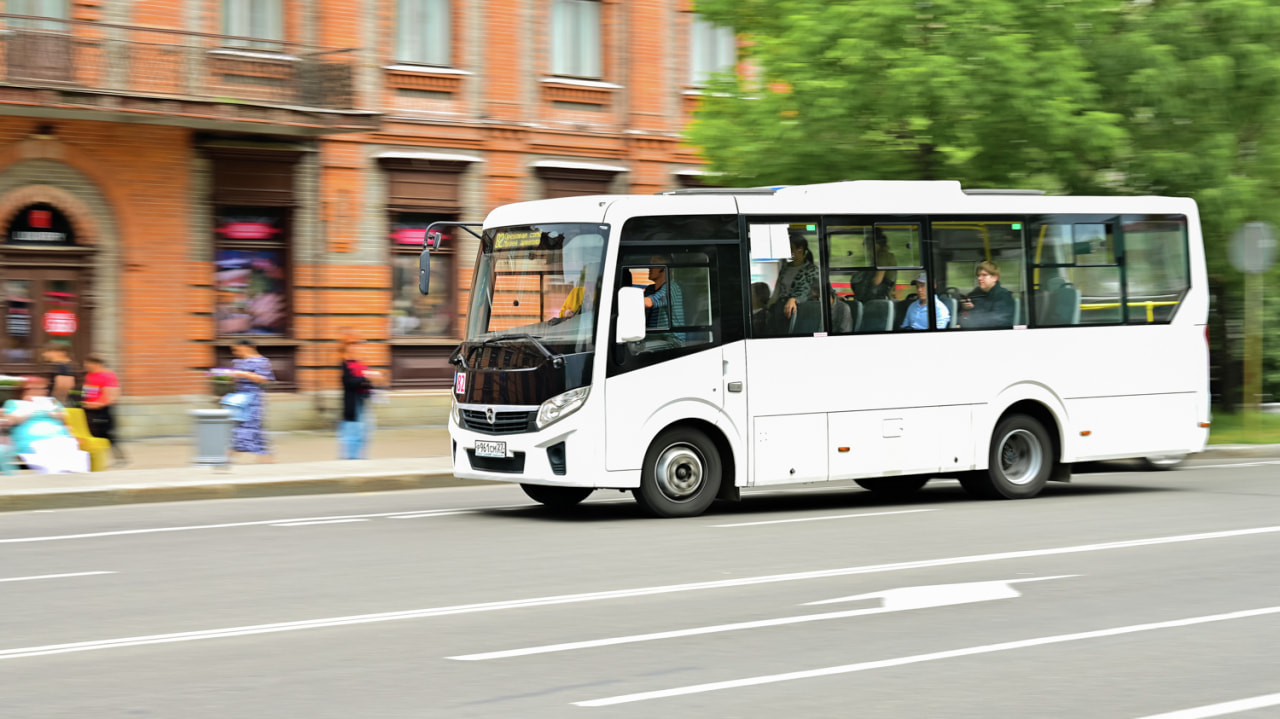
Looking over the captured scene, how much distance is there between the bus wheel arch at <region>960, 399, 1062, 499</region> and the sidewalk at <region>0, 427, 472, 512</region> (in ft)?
20.0

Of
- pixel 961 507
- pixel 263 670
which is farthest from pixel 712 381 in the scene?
pixel 263 670

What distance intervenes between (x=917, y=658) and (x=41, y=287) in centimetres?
1855

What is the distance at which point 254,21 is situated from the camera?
24.7 metres

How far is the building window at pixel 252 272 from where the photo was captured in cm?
2453

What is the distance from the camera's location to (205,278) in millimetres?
24094

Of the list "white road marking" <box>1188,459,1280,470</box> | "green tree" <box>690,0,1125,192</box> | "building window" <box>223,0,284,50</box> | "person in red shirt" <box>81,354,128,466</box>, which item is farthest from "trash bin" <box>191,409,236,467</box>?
"white road marking" <box>1188,459,1280,470</box>

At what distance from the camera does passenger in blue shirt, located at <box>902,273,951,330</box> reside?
14.8 m

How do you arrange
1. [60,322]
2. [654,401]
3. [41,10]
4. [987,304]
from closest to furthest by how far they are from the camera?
[654,401] < [987,304] < [41,10] < [60,322]

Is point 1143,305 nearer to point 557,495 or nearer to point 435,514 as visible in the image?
point 557,495

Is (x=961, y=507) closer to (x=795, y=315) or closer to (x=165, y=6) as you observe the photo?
(x=795, y=315)

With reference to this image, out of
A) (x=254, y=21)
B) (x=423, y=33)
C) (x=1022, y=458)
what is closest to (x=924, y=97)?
(x=1022, y=458)

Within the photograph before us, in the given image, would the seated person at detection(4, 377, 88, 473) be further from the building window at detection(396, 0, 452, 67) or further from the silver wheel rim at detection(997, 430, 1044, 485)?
the building window at detection(396, 0, 452, 67)

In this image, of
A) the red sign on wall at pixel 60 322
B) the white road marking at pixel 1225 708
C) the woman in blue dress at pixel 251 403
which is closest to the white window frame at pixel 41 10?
the red sign on wall at pixel 60 322

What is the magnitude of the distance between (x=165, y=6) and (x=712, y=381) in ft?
44.4
